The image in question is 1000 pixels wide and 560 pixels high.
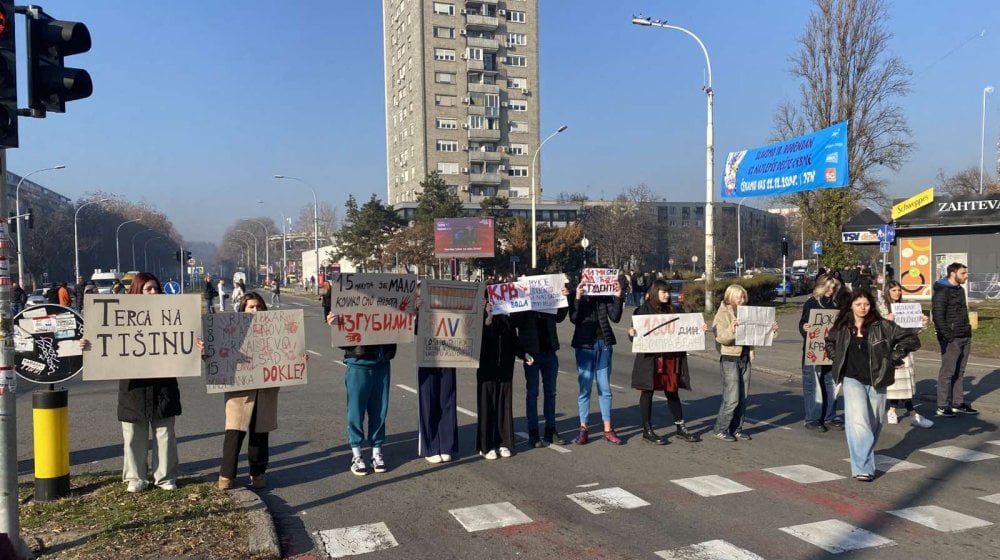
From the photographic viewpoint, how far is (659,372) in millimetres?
8555

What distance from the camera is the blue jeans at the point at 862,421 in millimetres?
6902

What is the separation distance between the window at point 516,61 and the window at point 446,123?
10821mm

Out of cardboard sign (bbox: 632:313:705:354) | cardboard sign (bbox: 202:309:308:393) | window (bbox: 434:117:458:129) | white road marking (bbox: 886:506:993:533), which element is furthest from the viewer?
window (bbox: 434:117:458:129)

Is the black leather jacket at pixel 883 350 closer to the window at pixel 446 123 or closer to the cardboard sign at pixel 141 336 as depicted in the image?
the cardboard sign at pixel 141 336

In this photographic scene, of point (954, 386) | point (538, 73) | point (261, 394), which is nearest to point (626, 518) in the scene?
point (261, 394)

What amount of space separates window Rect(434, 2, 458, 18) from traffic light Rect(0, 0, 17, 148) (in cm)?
8919

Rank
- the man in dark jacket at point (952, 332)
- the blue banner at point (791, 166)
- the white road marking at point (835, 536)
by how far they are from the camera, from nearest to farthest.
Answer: the white road marking at point (835, 536) < the man in dark jacket at point (952, 332) < the blue banner at point (791, 166)

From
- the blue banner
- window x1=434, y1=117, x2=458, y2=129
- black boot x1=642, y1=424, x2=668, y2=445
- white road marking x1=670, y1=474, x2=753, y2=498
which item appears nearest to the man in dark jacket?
black boot x1=642, y1=424, x2=668, y2=445

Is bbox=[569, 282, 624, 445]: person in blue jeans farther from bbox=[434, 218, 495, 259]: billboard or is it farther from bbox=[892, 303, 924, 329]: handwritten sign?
bbox=[434, 218, 495, 259]: billboard

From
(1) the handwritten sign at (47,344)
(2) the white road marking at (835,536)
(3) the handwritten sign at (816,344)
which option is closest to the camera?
(2) the white road marking at (835,536)

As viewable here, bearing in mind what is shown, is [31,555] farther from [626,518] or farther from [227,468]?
[626,518]

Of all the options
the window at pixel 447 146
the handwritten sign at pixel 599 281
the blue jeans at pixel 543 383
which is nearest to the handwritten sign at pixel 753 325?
the handwritten sign at pixel 599 281

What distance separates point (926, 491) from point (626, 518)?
9.63 ft

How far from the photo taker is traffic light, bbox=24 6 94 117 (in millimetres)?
4867
